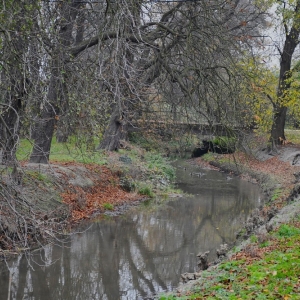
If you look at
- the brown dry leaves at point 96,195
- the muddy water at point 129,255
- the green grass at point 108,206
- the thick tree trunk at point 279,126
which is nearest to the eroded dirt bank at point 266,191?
the thick tree trunk at point 279,126

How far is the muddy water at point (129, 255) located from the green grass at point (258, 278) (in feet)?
6.75

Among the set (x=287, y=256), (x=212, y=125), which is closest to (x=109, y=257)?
(x=212, y=125)

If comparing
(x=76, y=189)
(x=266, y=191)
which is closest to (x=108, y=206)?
(x=76, y=189)

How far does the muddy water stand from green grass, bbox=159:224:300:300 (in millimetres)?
2058

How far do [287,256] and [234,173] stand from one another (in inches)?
865

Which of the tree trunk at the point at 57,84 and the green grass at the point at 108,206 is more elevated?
the tree trunk at the point at 57,84

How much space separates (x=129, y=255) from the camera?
1123cm

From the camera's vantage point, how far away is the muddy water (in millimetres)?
8914

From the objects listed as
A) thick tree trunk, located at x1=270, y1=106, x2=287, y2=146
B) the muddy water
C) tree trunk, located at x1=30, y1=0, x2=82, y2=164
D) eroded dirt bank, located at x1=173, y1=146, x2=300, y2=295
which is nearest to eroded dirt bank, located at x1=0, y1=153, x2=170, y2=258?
the muddy water

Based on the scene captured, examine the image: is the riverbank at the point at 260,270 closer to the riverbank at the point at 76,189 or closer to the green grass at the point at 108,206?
the riverbank at the point at 76,189

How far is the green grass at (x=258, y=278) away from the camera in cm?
594

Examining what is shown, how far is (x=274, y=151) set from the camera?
96.2ft

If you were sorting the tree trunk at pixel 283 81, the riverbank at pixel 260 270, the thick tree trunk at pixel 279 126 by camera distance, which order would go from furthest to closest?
the thick tree trunk at pixel 279 126, the tree trunk at pixel 283 81, the riverbank at pixel 260 270

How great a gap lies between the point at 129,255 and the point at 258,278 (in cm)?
522
